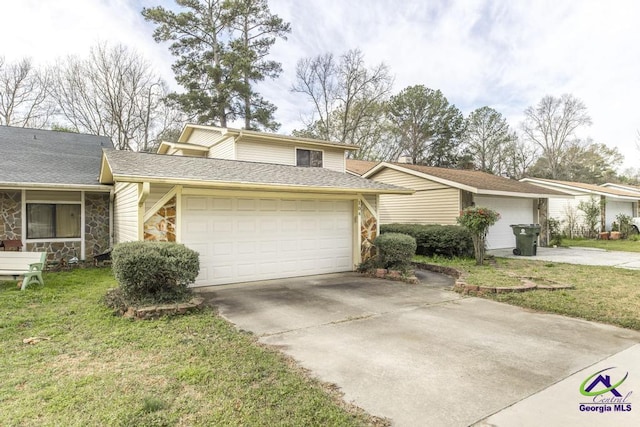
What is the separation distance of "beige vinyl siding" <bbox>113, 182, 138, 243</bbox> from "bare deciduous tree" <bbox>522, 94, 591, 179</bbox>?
36.1m

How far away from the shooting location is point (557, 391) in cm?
308

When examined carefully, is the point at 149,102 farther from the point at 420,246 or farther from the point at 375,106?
the point at 420,246

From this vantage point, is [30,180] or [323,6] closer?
[30,180]

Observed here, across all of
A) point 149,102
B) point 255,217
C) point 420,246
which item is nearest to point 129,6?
point 149,102

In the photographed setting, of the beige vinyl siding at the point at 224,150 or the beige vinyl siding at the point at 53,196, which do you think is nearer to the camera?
the beige vinyl siding at the point at 53,196

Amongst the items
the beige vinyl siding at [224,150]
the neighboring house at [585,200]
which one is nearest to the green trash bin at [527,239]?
the neighboring house at [585,200]

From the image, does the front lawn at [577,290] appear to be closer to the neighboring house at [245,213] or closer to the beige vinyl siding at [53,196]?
the neighboring house at [245,213]

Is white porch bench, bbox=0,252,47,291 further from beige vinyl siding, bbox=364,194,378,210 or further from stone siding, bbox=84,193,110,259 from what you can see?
beige vinyl siding, bbox=364,194,378,210

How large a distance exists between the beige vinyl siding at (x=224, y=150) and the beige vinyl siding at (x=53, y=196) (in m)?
5.01

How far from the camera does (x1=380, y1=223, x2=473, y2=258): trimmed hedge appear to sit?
11.5 meters

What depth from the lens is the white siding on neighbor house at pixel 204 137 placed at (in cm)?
1447

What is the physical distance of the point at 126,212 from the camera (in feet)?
28.5

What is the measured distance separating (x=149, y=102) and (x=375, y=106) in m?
15.9

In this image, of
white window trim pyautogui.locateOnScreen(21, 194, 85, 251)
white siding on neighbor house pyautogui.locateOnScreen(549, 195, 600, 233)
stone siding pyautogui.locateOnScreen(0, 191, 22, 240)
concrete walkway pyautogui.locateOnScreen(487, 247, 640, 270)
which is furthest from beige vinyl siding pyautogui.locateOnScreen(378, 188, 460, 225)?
white siding on neighbor house pyautogui.locateOnScreen(549, 195, 600, 233)
